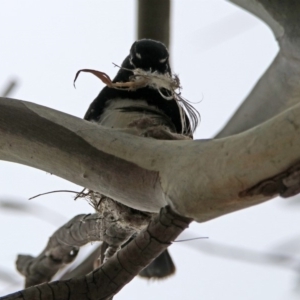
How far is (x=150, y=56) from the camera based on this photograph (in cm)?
159

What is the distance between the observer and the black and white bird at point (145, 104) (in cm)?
140

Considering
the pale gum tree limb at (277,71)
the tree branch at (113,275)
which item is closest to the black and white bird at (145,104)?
the pale gum tree limb at (277,71)

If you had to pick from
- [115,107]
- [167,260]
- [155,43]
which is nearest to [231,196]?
[115,107]

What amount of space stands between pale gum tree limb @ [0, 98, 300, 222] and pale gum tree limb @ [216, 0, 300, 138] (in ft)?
1.25

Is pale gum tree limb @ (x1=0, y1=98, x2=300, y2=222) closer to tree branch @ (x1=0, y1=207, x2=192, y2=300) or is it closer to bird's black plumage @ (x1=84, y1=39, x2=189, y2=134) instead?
tree branch @ (x1=0, y1=207, x2=192, y2=300)

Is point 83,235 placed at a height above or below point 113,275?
above

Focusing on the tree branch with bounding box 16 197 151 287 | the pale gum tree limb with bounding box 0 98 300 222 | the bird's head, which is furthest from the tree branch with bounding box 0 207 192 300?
the bird's head

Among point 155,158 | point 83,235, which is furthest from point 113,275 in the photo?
point 83,235

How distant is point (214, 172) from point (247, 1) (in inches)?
21.7

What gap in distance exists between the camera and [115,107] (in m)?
1.47

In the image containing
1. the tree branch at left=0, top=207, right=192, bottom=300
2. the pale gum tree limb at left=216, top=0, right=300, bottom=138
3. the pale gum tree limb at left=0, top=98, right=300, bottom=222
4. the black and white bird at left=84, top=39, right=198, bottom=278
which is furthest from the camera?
the black and white bird at left=84, top=39, right=198, bottom=278

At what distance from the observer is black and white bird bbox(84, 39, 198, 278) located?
1401 mm

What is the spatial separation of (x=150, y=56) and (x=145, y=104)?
0.19 meters

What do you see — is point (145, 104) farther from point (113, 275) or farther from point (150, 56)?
point (113, 275)
